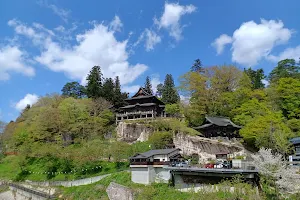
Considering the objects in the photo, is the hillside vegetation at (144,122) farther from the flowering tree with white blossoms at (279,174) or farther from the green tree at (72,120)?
the flowering tree with white blossoms at (279,174)

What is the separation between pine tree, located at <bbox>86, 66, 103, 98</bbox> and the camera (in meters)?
62.1

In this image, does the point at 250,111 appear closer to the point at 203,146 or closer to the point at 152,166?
the point at 203,146

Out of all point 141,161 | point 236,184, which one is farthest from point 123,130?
point 236,184

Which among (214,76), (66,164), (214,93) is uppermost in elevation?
(214,76)

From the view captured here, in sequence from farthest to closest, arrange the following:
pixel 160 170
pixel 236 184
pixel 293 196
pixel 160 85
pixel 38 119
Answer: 1. pixel 160 85
2. pixel 38 119
3. pixel 160 170
4. pixel 236 184
5. pixel 293 196

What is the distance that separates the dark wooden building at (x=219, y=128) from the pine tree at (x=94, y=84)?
28.2 m

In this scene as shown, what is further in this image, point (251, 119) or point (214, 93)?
point (214, 93)

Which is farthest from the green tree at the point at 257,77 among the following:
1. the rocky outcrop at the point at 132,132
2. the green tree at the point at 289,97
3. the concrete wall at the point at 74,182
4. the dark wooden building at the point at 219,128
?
the concrete wall at the point at 74,182

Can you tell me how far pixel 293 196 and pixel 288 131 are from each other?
17.6 meters

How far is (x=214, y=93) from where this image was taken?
157 feet

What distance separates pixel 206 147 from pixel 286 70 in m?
25.9

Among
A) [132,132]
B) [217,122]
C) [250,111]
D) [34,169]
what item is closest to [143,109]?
[132,132]

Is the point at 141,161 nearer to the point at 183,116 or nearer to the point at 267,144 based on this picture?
the point at 267,144

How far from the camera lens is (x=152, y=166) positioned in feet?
95.5
